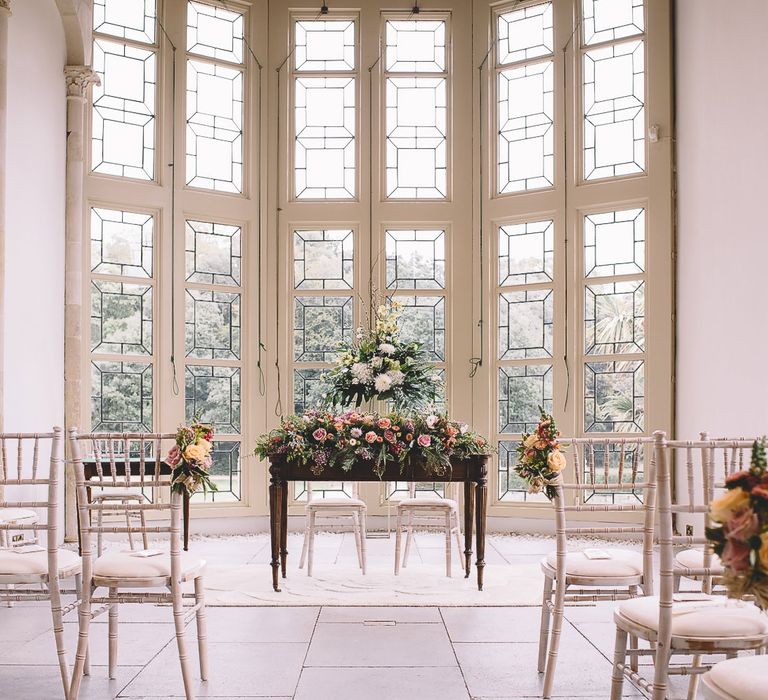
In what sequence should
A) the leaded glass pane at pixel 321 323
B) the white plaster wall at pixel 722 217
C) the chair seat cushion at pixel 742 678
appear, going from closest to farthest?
the chair seat cushion at pixel 742 678
the white plaster wall at pixel 722 217
the leaded glass pane at pixel 321 323

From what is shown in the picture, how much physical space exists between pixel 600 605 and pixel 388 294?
3910 mm

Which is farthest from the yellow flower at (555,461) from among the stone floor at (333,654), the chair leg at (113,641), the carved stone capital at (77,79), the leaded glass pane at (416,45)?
the leaded glass pane at (416,45)

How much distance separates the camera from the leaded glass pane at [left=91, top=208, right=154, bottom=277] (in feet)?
25.1

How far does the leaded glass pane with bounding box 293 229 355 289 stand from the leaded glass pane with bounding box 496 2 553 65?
7.14 ft

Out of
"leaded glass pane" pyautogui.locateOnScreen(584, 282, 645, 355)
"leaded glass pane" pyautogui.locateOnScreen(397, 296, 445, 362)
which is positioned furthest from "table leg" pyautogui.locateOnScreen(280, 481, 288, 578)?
"leaded glass pane" pyautogui.locateOnScreen(584, 282, 645, 355)

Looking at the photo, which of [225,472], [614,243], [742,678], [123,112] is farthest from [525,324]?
[742,678]

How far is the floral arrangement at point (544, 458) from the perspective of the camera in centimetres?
351

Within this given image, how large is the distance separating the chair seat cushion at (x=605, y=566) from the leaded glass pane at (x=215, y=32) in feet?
20.3

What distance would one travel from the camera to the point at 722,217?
6.50 m

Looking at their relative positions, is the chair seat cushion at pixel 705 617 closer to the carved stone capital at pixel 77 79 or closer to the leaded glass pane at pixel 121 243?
the leaded glass pane at pixel 121 243

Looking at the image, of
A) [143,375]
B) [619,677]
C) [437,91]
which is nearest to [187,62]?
[437,91]

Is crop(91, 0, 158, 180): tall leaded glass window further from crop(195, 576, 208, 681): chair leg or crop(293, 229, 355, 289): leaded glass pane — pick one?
crop(195, 576, 208, 681): chair leg

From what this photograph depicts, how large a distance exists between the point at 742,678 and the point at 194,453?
2.05 metres

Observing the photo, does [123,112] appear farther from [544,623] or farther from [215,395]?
[544,623]
